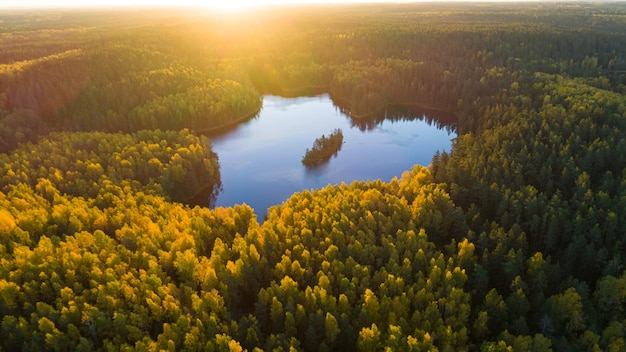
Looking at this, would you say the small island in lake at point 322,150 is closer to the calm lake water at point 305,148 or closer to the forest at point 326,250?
the calm lake water at point 305,148

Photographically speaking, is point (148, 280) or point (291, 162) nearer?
point (148, 280)

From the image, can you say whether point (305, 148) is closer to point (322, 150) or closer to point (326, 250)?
point (322, 150)

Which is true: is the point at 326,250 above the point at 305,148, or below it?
above

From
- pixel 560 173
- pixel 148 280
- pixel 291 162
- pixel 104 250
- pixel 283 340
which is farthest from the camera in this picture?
pixel 291 162

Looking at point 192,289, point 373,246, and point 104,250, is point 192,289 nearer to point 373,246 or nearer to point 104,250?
point 104,250

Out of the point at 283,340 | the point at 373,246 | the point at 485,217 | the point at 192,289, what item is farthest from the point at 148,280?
the point at 485,217

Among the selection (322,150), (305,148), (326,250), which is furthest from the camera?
(305,148)

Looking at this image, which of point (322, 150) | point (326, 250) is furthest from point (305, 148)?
point (326, 250)

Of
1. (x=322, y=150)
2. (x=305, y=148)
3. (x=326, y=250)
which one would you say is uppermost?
(x=326, y=250)
